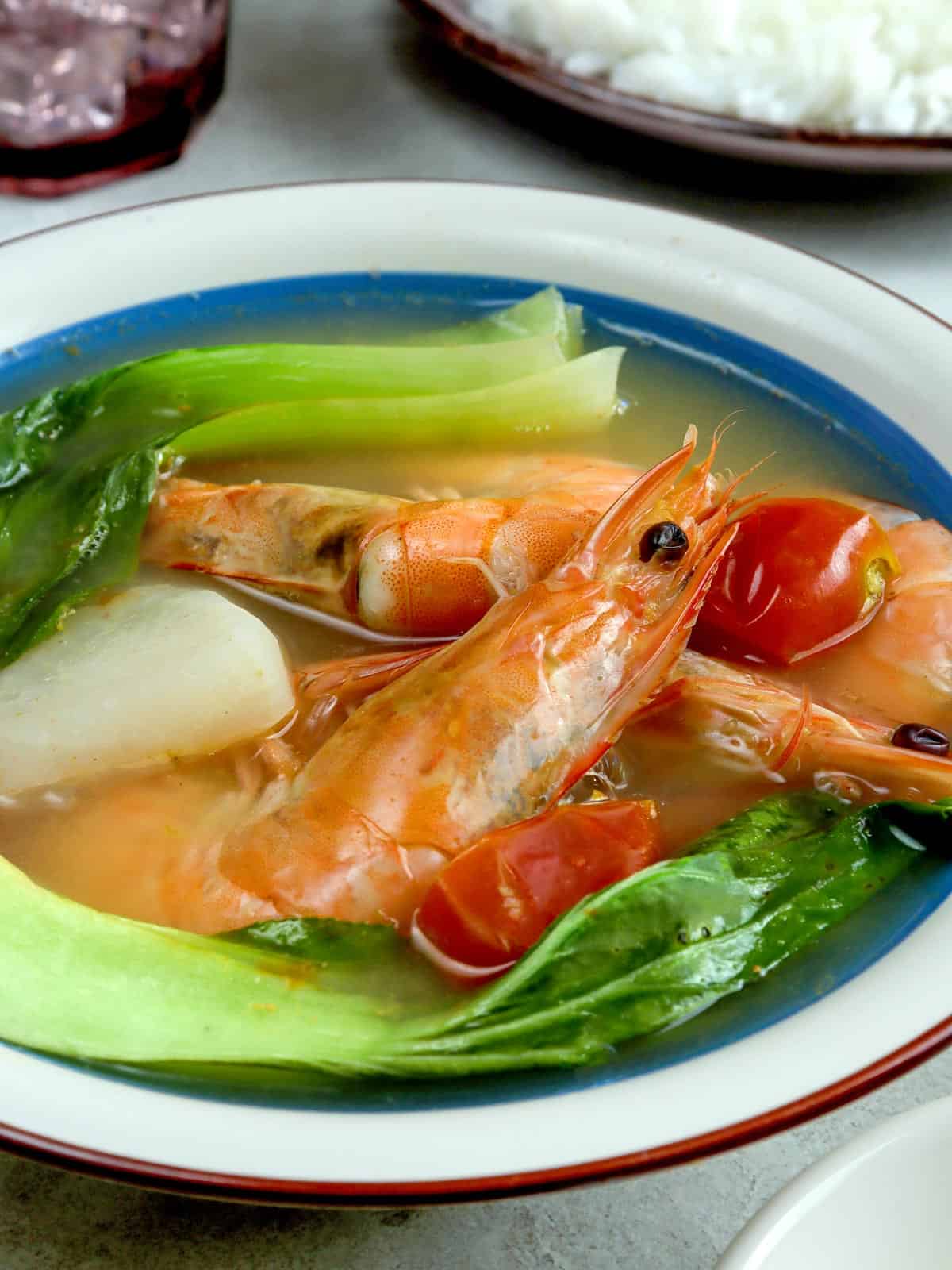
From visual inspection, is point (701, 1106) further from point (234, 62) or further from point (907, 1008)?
point (234, 62)

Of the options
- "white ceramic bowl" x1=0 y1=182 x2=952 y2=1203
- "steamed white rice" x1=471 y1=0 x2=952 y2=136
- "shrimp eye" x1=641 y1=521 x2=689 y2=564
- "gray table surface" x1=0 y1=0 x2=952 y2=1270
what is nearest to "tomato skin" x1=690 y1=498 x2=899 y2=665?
"shrimp eye" x1=641 y1=521 x2=689 y2=564

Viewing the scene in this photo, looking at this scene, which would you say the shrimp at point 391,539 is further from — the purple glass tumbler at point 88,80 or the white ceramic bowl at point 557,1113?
the purple glass tumbler at point 88,80

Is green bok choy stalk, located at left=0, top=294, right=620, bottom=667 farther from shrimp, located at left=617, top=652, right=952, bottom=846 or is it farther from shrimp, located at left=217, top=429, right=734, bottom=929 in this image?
shrimp, located at left=617, top=652, right=952, bottom=846

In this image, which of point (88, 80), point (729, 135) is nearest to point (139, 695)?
point (729, 135)

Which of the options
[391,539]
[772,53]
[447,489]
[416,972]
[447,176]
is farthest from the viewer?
[447,176]

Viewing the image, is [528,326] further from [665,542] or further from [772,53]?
[772,53]

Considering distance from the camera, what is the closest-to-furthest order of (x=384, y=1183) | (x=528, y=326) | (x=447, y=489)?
(x=384, y=1183)
(x=447, y=489)
(x=528, y=326)

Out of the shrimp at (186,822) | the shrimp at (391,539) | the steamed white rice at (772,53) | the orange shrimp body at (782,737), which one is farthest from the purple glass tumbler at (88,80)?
the orange shrimp body at (782,737)
